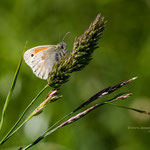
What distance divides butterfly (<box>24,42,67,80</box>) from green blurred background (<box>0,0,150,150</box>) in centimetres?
88

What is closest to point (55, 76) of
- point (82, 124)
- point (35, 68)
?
point (35, 68)

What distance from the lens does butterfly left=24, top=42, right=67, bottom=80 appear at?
8.68ft

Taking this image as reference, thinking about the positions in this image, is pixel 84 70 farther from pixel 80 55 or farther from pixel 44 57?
pixel 80 55

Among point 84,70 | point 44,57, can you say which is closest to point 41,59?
point 44,57

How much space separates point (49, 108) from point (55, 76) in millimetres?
2121

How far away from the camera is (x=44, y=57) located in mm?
2926

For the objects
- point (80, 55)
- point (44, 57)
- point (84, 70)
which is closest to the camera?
point (80, 55)

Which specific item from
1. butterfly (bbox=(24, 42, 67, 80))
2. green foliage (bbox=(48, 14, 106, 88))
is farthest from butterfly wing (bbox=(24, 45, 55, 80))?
green foliage (bbox=(48, 14, 106, 88))

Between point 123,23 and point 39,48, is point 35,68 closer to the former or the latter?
point 39,48

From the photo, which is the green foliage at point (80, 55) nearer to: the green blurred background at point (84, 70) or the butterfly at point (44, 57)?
the butterfly at point (44, 57)

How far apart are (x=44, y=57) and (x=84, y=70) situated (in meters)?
1.53

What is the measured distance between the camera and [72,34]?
4738 millimetres

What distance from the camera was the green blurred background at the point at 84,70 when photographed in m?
3.58

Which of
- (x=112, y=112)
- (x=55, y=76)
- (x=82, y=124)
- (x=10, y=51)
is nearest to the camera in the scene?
(x=55, y=76)
